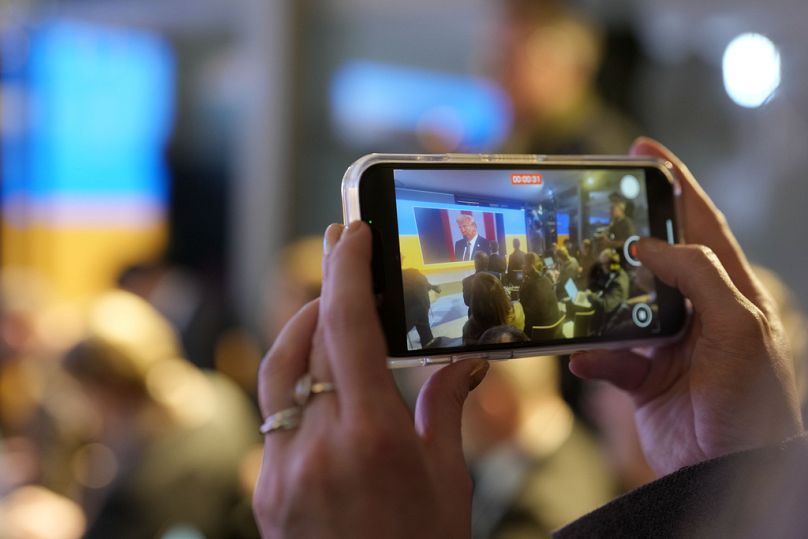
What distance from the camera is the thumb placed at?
502mm

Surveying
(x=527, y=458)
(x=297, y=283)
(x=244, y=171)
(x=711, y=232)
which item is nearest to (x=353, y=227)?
(x=711, y=232)

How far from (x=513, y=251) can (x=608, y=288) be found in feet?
0.36

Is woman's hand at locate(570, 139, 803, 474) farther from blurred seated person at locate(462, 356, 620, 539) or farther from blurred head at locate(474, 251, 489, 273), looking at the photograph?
blurred seated person at locate(462, 356, 620, 539)

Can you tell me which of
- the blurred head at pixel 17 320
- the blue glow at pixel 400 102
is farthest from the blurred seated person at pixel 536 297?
the blurred head at pixel 17 320

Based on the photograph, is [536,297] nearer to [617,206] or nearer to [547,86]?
[617,206]

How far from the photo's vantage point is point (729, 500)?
20.6 inches

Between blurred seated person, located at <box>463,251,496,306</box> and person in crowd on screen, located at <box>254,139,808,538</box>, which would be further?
blurred seated person, located at <box>463,251,496,306</box>

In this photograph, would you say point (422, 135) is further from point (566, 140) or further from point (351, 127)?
point (566, 140)

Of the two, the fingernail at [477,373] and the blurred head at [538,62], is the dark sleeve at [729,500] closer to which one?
the fingernail at [477,373]

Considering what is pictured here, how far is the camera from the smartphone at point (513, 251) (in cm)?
58

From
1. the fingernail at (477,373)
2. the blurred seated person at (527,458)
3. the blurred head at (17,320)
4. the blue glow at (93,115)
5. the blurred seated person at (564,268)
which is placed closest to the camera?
the fingernail at (477,373)

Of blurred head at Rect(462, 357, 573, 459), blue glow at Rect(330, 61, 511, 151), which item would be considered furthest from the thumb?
blue glow at Rect(330, 61, 511, 151)

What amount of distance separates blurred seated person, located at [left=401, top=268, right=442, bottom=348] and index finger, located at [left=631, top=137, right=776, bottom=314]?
0.27 metres

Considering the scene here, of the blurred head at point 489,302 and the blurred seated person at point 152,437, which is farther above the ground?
the blurred head at point 489,302
